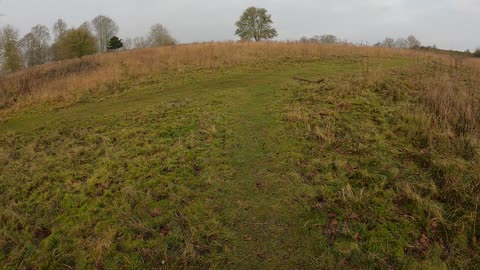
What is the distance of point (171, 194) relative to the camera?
4.66m

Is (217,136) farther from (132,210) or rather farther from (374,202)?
(374,202)

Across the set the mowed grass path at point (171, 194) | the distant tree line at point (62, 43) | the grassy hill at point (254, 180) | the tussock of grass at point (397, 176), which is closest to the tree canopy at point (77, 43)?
the distant tree line at point (62, 43)

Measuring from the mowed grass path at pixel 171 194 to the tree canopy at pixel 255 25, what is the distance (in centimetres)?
3478

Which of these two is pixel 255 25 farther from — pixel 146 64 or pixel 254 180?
pixel 254 180

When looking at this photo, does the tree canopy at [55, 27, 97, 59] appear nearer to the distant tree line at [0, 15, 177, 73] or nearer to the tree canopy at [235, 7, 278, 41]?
the distant tree line at [0, 15, 177, 73]

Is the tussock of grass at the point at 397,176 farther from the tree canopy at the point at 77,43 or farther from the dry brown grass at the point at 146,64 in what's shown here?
the tree canopy at the point at 77,43

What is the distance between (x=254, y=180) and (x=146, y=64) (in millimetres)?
12924

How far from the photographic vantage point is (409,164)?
5031 mm

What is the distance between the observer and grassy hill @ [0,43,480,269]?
11.8 ft

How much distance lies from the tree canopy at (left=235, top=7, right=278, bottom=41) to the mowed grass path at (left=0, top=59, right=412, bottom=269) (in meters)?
34.8

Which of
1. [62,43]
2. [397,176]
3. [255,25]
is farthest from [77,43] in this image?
[397,176]

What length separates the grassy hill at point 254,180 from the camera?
3.61m

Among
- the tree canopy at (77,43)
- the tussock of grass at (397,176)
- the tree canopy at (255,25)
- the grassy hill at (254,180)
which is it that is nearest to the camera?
the tussock of grass at (397,176)

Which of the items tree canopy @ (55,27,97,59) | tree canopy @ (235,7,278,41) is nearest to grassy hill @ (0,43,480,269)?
tree canopy @ (55,27,97,59)
